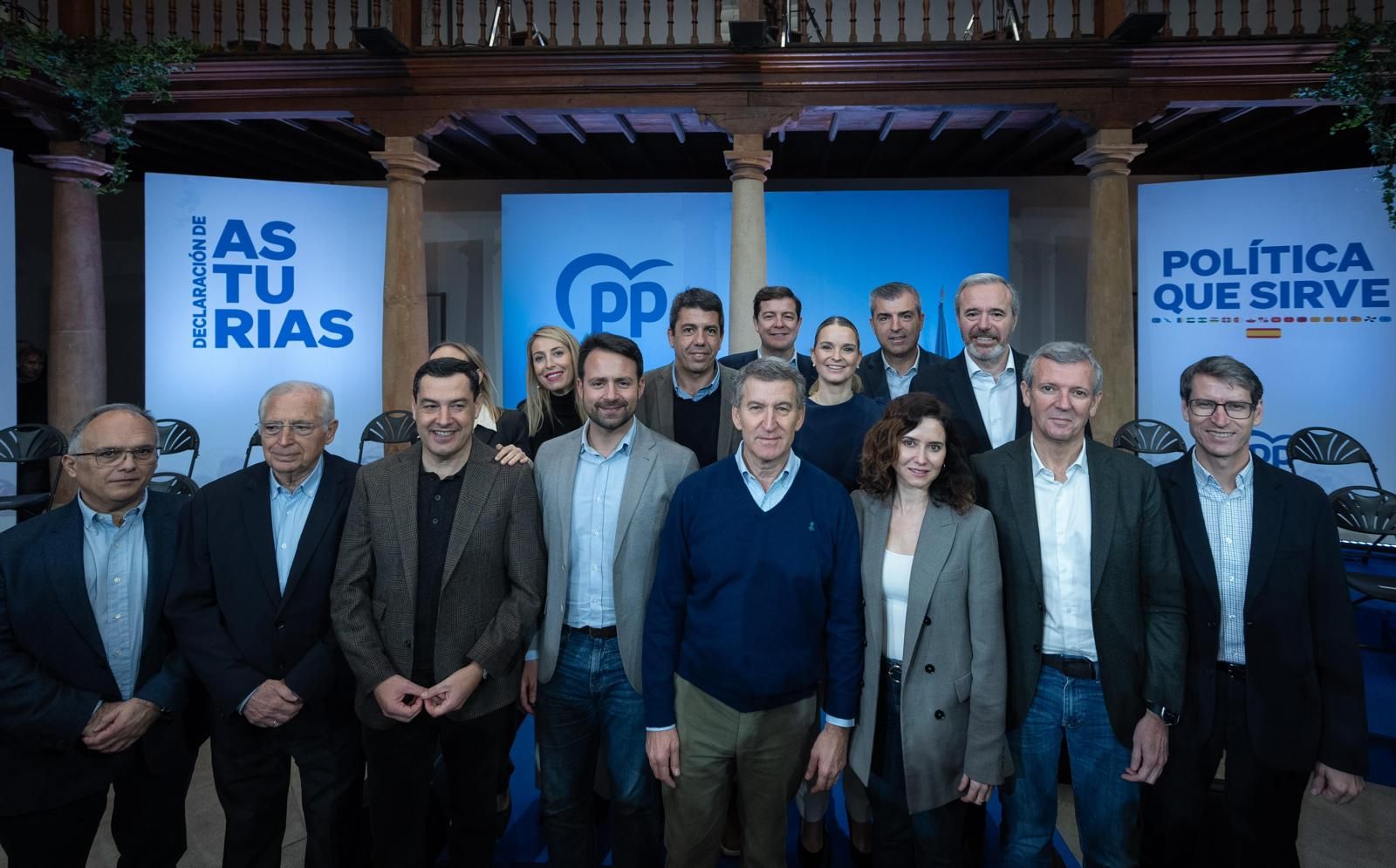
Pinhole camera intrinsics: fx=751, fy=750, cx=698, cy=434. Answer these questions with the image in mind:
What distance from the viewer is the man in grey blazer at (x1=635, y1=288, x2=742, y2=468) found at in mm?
2750

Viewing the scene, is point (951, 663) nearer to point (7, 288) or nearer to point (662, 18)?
point (7, 288)

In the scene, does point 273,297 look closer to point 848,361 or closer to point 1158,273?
point 848,361

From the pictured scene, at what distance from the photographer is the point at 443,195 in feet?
29.6

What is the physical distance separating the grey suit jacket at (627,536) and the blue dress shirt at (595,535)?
2cm

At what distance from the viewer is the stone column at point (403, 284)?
6.46 metres

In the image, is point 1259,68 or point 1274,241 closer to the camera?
point 1259,68

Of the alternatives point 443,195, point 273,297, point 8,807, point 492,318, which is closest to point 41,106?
point 273,297

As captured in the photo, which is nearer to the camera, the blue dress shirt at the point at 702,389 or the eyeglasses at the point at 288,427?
the eyeglasses at the point at 288,427

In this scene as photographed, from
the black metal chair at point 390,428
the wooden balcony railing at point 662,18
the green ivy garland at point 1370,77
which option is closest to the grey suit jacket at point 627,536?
the black metal chair at point 390,428

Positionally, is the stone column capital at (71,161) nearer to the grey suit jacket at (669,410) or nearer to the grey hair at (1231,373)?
the grey suit jacket at (669,410)

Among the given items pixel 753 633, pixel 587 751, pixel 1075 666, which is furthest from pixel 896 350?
pixel 587 751

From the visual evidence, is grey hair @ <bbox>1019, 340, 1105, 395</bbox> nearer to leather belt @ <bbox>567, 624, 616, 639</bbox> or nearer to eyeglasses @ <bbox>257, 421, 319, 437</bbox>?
leather belt @ <bbox>567, 624, 616, 639</bbox>

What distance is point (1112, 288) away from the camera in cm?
625

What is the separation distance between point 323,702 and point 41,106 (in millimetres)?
6880
